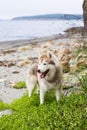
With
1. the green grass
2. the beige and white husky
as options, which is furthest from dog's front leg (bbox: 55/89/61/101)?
the green grass

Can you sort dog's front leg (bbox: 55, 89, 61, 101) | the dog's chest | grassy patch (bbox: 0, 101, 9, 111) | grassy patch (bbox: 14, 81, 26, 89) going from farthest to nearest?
grassy patch (bbox: 14, 81, 26, 89)
grassy patch (bbox: 0, 101, 9, 111)
dog's front leg (bbox: 55, 89, 61, 101)
the dog's chest

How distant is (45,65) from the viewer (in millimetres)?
9180

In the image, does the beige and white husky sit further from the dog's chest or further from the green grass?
the green grass

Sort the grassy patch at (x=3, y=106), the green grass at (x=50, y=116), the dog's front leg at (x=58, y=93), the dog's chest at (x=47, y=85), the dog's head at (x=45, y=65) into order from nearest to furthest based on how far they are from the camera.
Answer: the green grass at (x=50, y=116) → the dog's head at (x=45, y=65) → the dog's chest at (x=47, y=85) → the dog's front leg at (x=58, y=93) → the grassy patch at (x=3, y=106)

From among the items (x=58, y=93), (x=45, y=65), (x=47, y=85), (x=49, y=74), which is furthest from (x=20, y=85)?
(x=45, y=65)

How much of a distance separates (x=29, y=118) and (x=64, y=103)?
106 centimetres

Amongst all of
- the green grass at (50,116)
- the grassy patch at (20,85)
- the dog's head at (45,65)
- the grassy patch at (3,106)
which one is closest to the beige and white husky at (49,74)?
the dog's head at (45,65)

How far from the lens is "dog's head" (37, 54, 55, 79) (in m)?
9.17

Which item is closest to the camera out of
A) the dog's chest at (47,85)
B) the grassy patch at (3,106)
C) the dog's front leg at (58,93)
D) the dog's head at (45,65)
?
the dog's head at (45,65)

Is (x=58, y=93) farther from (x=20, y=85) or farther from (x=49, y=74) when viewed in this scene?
(x=20, y=85)

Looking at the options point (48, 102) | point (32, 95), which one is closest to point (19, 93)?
point (32, 95)

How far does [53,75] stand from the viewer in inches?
369

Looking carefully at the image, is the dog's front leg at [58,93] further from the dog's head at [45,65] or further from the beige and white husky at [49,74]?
the dog's head at [45,65]

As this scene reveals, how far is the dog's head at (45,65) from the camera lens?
9172 millimetres
